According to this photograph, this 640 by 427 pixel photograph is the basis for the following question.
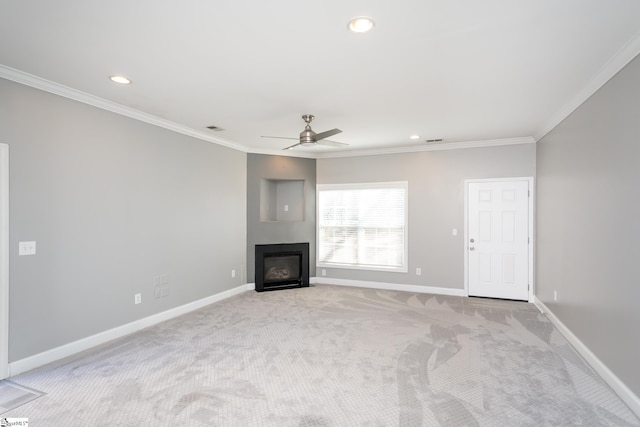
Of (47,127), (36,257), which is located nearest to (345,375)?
(36,257)

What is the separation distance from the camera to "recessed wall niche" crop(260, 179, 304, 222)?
6797 millimetres

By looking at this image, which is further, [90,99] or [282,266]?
[282,266]

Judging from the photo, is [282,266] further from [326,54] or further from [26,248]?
[326,54]

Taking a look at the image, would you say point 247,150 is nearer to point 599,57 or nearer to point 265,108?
point 265,108

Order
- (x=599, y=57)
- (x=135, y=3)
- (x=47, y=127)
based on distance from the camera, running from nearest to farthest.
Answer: (x=135, y=3) < (x=599, y=57) < (x=47, y=127)

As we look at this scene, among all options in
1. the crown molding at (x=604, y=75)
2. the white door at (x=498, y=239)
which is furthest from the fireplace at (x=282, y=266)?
the crown molding at (x=604, y=75)

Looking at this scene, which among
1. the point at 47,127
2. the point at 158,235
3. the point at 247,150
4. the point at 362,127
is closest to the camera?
the point at 47,127

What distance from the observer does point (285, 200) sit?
695 centimetres

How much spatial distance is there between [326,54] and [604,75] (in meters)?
2.39

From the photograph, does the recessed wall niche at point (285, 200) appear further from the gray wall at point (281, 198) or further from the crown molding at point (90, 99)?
the crown molding at point (90, 99)

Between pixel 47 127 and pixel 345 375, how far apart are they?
359 cm

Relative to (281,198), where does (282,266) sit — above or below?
below

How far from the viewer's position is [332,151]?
253 inches

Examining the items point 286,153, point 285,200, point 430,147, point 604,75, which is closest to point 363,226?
point 285,200
